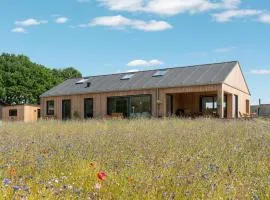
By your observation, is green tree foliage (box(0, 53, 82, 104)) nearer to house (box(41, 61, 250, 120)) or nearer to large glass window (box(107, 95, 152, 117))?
house (box(41, 61, 250, 120))

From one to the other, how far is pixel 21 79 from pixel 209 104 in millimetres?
29743

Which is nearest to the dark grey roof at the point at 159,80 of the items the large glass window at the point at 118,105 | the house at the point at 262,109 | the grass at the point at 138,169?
the large glass window at the point at 118,105

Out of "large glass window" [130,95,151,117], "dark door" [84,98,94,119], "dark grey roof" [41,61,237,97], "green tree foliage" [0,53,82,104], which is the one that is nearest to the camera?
"dark grey roof" [41,61,237,97]

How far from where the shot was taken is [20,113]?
34.1m

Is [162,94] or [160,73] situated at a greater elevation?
[160,73]

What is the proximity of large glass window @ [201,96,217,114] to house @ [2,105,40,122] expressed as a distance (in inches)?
603

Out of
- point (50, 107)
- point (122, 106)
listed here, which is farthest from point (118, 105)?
point (50, 107)

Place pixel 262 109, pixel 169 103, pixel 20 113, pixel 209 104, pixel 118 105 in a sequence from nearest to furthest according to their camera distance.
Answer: pixel 169 103, pixel 209 104, pixel 118 105, pixel 262 109, pixel 20 113

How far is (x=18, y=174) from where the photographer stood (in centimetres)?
506

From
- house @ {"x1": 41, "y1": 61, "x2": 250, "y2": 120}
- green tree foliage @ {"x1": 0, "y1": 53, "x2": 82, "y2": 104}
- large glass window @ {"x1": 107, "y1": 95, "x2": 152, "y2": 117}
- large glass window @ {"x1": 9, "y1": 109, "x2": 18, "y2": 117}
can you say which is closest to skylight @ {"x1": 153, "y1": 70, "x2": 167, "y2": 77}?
house @ {"x1": 41, "y1": 61, "x2": 250, "y2": 120}

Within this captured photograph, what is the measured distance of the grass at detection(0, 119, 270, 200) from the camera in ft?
13.0

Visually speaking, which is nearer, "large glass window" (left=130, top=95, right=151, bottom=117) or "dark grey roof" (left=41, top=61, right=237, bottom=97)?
"dark grey roof" (left=41, top=61, right=237, bottom=97)

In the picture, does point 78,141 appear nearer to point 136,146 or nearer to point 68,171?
point 136,146

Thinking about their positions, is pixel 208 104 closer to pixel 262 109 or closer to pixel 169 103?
pixel 169 103
